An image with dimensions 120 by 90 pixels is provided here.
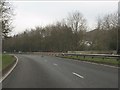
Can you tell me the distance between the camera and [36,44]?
122m

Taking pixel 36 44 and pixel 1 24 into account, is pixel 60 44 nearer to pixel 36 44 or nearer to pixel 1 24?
pixel 36 44

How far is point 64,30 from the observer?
9425 centimetres

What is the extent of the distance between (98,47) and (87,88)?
80.3 m

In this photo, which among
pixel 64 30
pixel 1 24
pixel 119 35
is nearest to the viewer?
pixel 1 24

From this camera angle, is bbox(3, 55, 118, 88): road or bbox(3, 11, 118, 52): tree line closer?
→ bbox(3, 55, 118, 88): road

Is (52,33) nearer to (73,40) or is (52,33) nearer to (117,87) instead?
(73,40)

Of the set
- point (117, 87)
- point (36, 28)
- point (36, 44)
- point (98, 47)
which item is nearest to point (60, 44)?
point (98, 47)

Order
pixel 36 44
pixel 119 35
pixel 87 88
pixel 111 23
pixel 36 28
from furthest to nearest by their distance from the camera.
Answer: pixel 36 28 < pixel 36 44 < pixel 111 23 < pixel 119 35 < pixel 87 88

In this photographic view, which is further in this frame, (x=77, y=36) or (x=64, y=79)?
(x=77, y=36)

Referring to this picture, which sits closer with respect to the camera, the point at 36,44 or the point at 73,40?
the point at 73,40

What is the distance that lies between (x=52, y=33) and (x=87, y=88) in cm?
9127

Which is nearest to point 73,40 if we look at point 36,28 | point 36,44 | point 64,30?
point 64,30

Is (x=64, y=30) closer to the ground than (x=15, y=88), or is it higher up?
higher up

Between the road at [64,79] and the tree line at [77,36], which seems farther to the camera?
the tree line at [77,36]
